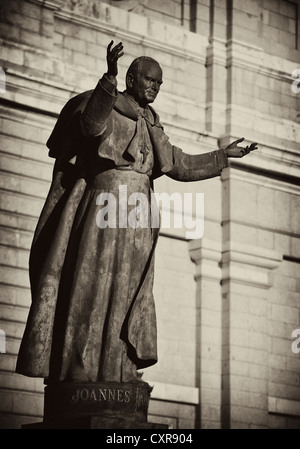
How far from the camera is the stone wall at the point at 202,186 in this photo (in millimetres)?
18000

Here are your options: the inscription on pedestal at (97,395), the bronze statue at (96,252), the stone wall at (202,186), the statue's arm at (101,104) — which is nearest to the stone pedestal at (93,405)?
the inscription on pedestal at (97,395)

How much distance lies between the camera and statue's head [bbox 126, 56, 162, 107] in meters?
9.43

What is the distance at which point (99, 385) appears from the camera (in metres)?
8.59

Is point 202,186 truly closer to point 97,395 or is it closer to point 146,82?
point 146,82

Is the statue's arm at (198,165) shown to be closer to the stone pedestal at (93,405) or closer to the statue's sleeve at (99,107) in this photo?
the statue's sleeve at (99,107)

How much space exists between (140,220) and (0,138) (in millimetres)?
9095

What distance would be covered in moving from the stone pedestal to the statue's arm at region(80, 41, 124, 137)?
6.08ft

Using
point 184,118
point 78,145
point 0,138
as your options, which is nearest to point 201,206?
point 184,118

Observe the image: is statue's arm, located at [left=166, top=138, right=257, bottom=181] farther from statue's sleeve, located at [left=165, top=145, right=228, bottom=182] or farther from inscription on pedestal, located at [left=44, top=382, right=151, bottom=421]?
inscription on pedestal, located at [left=44, top=382, right=151, bottom=421]

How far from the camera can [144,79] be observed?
9461 mm

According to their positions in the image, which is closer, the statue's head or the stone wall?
the statue's head

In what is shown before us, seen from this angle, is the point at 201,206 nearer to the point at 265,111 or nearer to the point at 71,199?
the point at 265,111

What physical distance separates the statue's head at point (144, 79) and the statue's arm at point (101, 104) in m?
0.57

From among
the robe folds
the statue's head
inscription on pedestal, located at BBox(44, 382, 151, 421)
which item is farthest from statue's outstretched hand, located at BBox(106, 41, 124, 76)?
inscription on pedestal, located at BBox(44, 382, 151, 421)
